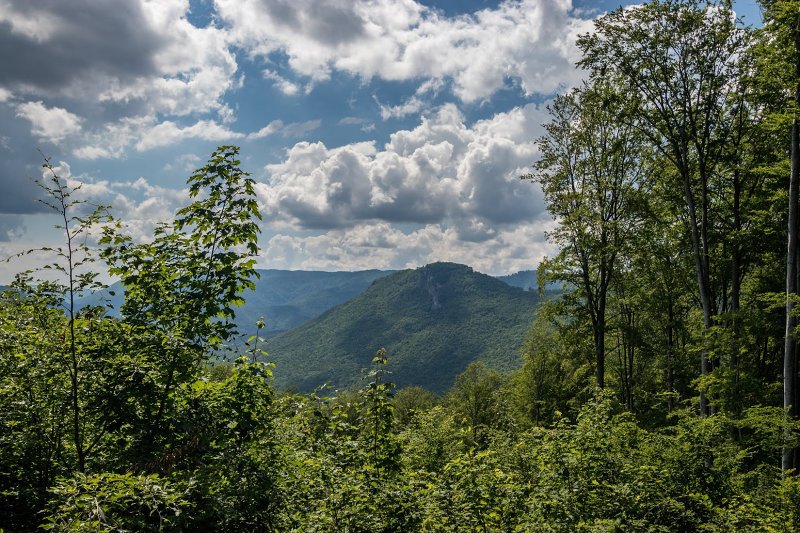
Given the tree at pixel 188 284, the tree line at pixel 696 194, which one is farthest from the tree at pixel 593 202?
the tree at pixel 188 284

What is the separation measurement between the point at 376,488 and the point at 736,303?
16292 millimetres

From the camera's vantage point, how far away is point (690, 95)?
Answer: 15.2 m

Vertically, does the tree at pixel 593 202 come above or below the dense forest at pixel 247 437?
above

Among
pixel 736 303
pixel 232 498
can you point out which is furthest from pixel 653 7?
pixel 232 498

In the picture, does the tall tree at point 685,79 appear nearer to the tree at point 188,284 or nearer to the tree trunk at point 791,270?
the tree trunk at point 791,270

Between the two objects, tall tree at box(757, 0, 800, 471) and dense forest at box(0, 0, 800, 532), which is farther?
tall tree at box(757, 0, 800, 471)

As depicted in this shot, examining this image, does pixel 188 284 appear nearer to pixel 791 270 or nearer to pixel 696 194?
pixel 791 270

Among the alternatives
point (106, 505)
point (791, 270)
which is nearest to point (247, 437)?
point (106, 505)

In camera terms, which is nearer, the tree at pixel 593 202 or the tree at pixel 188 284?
the tree at pixel 188 284

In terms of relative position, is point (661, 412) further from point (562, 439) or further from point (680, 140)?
point (562, 439)

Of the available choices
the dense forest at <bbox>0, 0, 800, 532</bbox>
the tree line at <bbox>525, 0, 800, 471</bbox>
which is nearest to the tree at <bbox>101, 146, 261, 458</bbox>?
the dense forest at <bbox>0, 0, 800, 532</bbox>

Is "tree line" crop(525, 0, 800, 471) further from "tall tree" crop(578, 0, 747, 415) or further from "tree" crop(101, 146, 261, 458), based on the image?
"tree" crop(101, 146, 261, 458)

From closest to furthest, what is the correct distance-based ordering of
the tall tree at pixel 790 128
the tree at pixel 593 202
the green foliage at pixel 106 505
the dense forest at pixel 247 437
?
1. the green foliage at pixel 106 505
2. the dense forest at pixel 247 437
3. the tall tree at pixel 790 128
4. the tree at pixel 593 202

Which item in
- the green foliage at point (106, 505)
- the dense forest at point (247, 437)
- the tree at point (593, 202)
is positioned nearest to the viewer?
the green foliage at point (106, 505)
